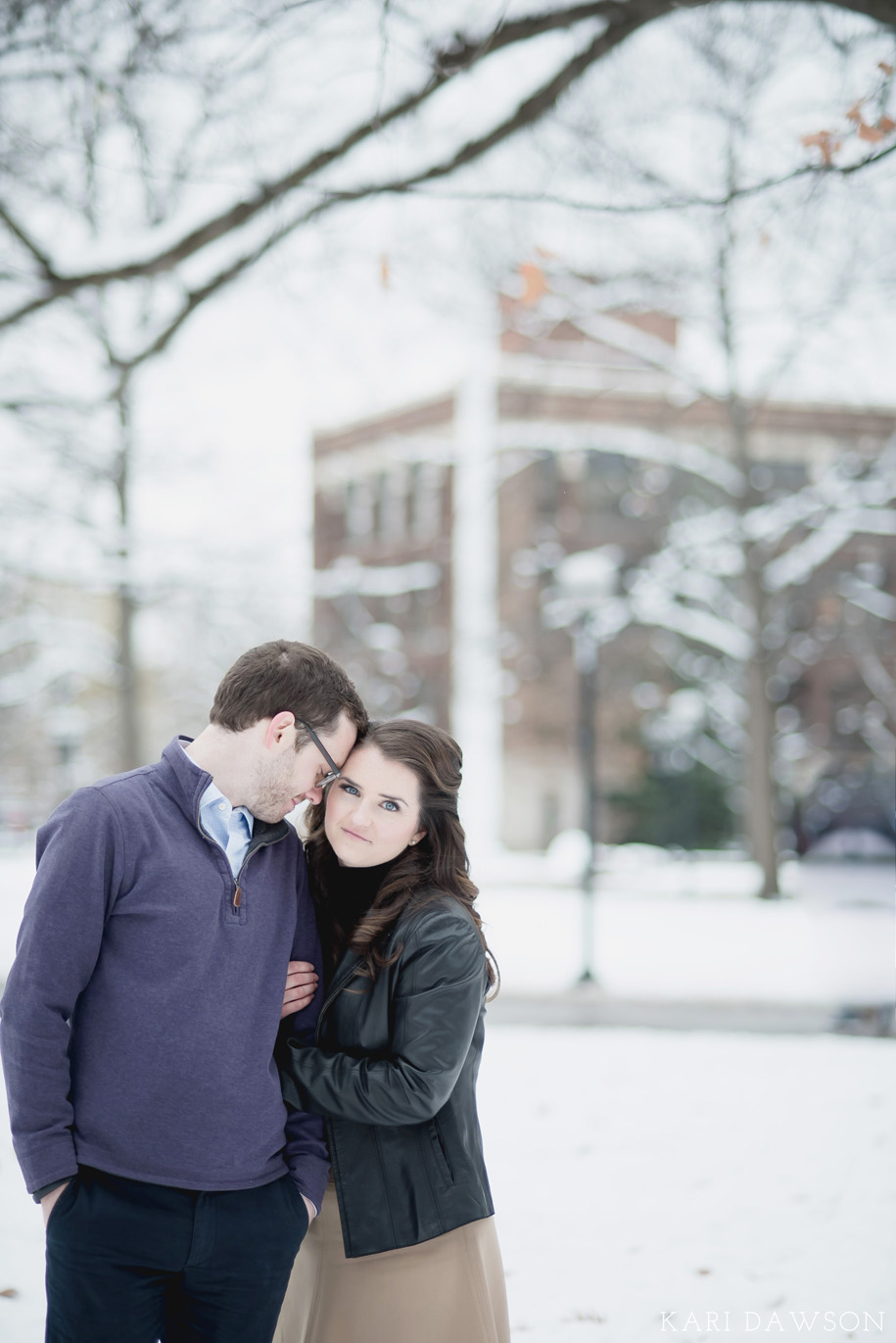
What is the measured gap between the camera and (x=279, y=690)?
2455 millimetres

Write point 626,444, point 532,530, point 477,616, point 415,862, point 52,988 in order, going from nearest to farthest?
point 52,988
point 415,862
point 626,444
point 477,616
point 532,530

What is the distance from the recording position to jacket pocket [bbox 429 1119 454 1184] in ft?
8.48

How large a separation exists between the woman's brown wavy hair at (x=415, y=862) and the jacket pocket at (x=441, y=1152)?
343 mm

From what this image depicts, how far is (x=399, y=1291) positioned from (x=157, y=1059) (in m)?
0.84

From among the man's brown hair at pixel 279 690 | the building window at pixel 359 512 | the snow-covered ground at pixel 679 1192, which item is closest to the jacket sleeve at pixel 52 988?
the man's brown hair at pixel 279 690

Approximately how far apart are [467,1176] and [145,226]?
520cm

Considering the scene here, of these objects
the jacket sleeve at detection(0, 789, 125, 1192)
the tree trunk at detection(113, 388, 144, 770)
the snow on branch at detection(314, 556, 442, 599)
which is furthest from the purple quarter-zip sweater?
the snow on branch at detection(314, 556, 442, 599)

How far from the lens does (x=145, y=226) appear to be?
6168 millimetres

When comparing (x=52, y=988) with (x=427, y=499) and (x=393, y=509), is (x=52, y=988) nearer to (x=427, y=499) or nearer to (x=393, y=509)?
(x=427, y=499)

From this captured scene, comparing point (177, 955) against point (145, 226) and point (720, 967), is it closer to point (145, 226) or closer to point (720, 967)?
point (145, 226)

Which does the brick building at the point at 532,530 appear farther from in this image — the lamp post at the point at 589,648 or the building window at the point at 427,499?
the lamp post at the point at 589,648

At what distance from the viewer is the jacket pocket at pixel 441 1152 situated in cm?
259

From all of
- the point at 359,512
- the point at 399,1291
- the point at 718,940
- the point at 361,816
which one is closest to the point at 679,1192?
the point at 399,1291

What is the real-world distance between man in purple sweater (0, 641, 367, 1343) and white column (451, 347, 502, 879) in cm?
1423
